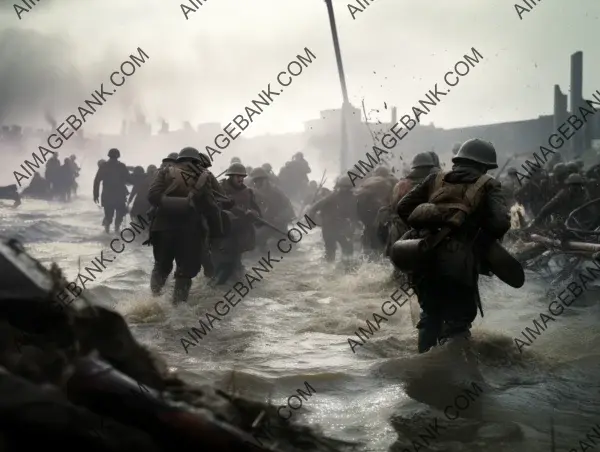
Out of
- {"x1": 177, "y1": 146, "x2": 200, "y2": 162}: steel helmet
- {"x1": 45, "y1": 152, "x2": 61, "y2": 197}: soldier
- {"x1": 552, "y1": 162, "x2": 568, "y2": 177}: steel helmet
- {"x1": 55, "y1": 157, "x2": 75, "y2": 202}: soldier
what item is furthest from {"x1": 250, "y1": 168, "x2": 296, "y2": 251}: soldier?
{"x1": 55, "y1": 157, "x2": 75, "y2": 202}: soldier

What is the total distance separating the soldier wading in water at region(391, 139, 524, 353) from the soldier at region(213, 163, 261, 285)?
409cm

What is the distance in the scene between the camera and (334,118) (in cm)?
4534

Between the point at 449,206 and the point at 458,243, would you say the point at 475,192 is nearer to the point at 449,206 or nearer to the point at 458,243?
the point at 449,206

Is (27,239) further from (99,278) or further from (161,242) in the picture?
(161,242)

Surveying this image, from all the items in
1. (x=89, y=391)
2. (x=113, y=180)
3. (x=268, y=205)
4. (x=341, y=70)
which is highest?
(x=341, y=70)

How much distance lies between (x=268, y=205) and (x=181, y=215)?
16.8 feet

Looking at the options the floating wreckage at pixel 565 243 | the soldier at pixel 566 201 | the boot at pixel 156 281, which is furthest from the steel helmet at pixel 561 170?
the boot at pixel 156 281

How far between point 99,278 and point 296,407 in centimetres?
643

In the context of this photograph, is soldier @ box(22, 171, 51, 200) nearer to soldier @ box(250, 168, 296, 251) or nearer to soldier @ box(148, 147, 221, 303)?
soldier @ box(250, 168, 296, 251)

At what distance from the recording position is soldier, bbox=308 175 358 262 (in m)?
10.7

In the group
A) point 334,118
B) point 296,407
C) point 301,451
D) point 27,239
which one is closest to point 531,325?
point 296,407

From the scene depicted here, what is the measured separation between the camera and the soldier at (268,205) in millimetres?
10992

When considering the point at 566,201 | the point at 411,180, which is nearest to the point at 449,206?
the point at 411,180

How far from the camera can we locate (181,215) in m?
6.14
